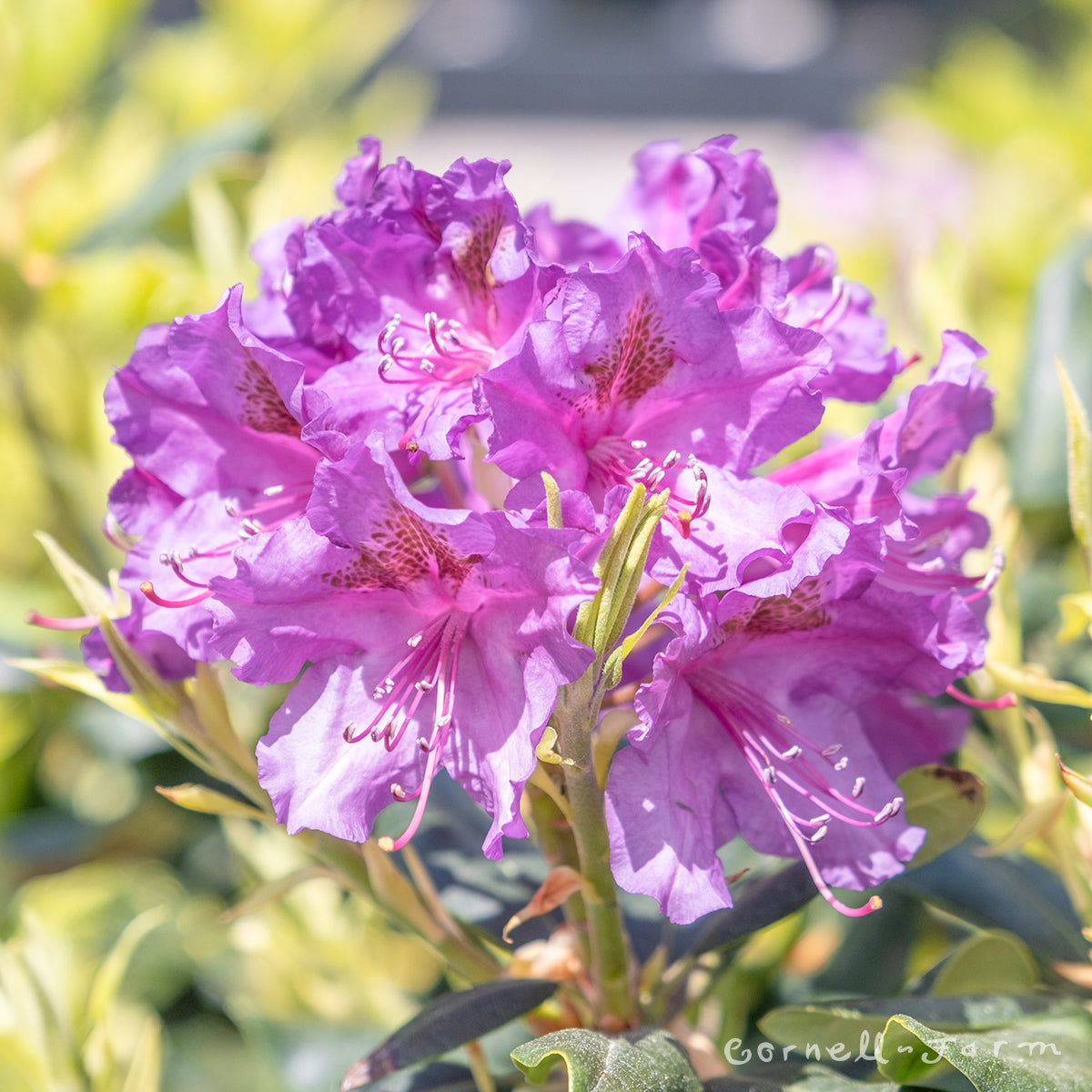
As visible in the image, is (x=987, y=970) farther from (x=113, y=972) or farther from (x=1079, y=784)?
(x=113, y=972)

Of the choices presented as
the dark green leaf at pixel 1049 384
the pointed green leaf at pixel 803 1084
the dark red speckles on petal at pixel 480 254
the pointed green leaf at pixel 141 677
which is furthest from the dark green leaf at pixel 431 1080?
the dark green leaf at pixel 1049 384

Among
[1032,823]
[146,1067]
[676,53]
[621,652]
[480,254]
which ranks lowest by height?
[676,53]

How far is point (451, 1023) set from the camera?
2.25 ft

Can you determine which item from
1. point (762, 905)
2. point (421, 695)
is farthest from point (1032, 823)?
point (421, 695)

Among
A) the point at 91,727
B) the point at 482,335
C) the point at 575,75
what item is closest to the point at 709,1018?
the point at 482,335

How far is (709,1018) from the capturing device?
917mm

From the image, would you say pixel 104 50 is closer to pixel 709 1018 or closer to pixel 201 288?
pixel 201 288

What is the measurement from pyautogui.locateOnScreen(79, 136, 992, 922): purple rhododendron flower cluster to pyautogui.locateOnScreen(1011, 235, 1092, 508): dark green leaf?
343 mm

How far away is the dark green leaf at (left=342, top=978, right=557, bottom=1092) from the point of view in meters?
0.68

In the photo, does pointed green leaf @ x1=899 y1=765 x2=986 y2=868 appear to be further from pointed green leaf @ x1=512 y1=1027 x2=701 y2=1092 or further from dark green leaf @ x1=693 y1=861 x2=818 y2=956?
pointed green leaf @ x1=512 y1=1027 x2=701 y2=1092

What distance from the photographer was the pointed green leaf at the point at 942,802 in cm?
70

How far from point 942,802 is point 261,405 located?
0.46m

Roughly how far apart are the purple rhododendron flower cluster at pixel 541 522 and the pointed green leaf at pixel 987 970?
0.14 metres

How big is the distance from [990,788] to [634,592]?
569 mm
